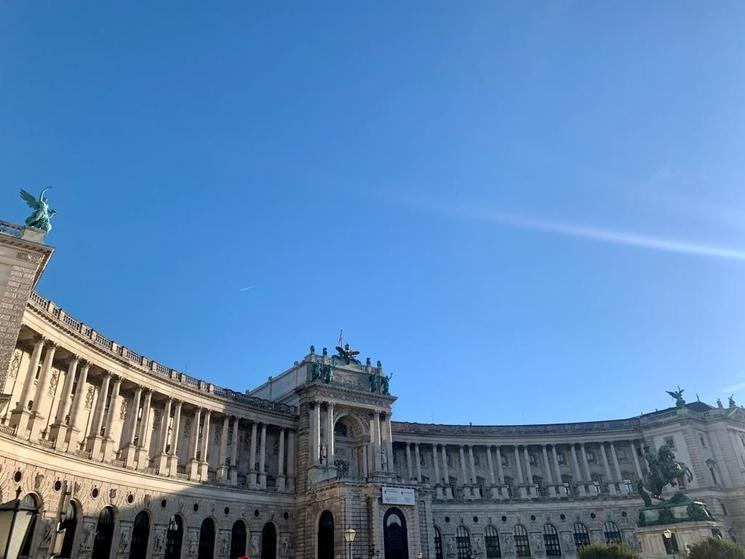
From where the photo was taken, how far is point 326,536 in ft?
183

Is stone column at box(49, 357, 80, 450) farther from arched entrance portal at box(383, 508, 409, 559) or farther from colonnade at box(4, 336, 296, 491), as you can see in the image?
arched entrance portal at box(383, 508, 409, 559)

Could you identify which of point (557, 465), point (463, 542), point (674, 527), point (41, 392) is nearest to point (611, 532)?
point (557, 465)

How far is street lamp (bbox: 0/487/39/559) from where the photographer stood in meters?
10.1

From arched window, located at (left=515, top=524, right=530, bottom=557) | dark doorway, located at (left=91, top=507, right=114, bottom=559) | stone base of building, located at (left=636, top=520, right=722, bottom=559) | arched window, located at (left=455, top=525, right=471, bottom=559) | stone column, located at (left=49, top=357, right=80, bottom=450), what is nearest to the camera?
stone base of building, located at (left=636, top=520, right=722, bottom=559)

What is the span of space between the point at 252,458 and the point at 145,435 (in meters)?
13.0

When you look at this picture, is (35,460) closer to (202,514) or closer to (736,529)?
(202,514)

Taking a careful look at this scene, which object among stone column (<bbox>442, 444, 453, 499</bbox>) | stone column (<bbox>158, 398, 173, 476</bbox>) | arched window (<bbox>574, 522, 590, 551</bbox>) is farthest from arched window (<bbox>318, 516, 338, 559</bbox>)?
arched window (<bbox>574, 522, 590, 551</bbox>)

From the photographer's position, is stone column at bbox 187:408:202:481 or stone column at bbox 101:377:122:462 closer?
stone column at bbox 101:377:122:462

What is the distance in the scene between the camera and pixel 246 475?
59.5 metres

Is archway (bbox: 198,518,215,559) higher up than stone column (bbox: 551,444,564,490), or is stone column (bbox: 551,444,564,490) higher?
stone column (bbox: 551,444,564,490)

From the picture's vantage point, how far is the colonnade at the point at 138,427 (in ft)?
135

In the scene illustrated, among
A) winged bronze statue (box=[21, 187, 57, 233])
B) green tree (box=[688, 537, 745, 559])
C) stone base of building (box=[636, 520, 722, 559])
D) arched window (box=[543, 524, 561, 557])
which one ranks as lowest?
green tree (box=[688, 537, 745, 559])

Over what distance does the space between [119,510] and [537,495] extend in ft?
176

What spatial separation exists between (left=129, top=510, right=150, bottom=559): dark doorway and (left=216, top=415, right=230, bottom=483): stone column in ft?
29.4
